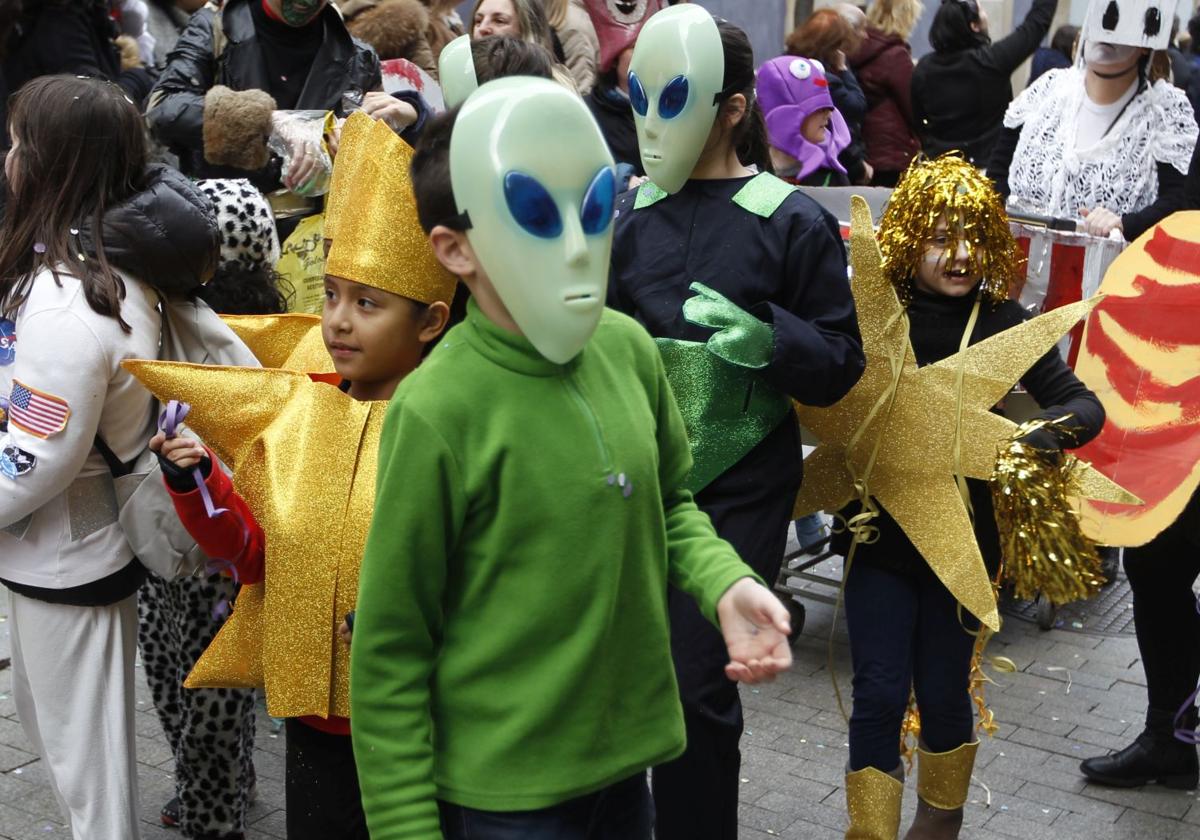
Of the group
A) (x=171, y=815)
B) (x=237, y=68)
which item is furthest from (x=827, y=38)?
(x=171, y=815)

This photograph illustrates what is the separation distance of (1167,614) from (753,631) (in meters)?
2.52

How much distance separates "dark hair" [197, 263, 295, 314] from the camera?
153 inches

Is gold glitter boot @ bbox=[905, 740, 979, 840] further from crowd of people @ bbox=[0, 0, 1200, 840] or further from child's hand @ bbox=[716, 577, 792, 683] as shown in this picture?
child's hand @ bbox=[716, 577, 792, 683]

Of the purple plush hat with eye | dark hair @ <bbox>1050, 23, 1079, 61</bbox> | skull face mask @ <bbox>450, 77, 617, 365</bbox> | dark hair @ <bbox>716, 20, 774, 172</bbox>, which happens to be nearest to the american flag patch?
skull face mask @ <bbox>450, 77, 617, 365</bbox>

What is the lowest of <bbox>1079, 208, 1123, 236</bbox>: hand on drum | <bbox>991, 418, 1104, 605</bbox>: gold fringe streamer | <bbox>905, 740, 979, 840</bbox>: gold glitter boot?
<bbox>905, 740, 979, 840</bbox>: gold glitter boot

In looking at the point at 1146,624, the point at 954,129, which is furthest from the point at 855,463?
the point at 954,129

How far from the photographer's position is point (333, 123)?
4391 millimetres

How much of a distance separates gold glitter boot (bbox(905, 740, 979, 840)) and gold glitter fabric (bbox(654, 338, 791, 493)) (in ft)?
3.21

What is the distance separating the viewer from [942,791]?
12.2 ft

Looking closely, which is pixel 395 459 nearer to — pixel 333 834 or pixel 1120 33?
pixel 333 834

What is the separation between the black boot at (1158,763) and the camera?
4254mm

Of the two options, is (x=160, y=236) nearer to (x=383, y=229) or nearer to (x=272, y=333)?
(x=272, y=333)

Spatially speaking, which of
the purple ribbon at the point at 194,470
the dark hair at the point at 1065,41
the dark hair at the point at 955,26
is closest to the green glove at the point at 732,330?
the purple ribbon at the point at 194,470

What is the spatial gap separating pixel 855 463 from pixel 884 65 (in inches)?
212
